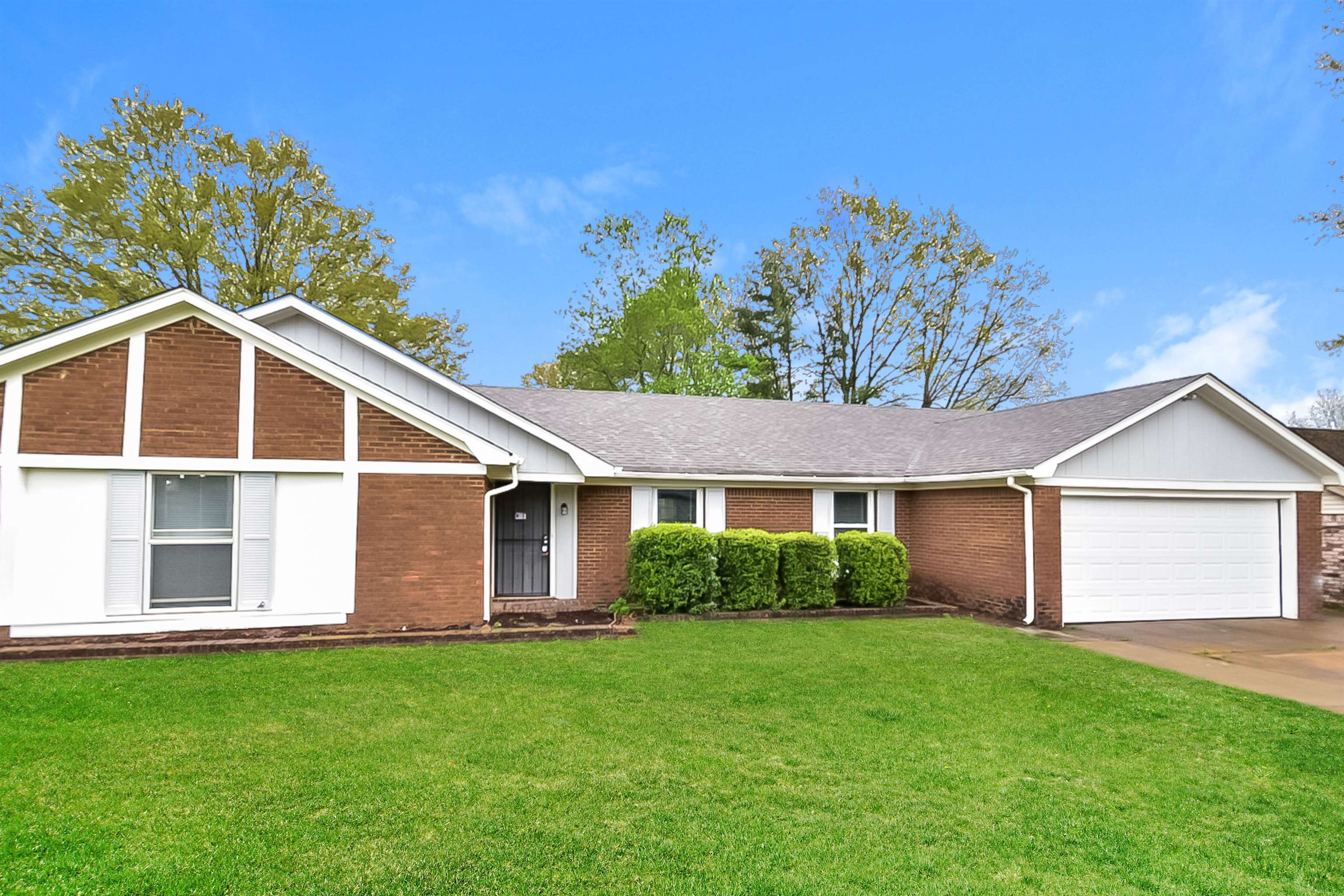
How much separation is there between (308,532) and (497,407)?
3.30 meters

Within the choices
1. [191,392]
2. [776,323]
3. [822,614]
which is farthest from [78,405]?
[776,323]

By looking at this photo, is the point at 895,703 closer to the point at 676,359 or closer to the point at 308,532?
the point at 308,532

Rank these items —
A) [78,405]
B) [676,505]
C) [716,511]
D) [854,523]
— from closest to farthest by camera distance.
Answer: [78,405] → [676,505] → [716,511] → [854,523]

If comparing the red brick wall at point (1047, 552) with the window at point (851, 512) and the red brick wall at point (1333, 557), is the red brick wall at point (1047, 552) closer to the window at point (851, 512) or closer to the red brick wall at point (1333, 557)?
the window at point (851, 512)

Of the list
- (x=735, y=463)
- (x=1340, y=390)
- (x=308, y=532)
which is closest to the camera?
(x=308, y=532)

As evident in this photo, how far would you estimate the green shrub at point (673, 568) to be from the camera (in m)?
12.0

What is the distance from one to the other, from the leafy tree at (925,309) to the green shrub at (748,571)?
22.6 meters

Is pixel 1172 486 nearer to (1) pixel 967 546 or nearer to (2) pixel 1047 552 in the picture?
(2) pixel 1047 552

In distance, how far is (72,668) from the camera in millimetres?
7754

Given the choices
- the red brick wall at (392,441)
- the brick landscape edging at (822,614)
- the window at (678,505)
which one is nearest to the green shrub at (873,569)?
the brick landscape edging at (822,614)

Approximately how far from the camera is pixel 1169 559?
12695 mm

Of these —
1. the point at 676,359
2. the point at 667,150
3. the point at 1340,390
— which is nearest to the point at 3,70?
the point at 667,150

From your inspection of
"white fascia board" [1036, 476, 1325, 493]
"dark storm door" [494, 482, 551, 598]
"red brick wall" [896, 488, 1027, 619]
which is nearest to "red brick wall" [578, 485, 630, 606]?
"dark storm door" [494, 482, 551, 598]

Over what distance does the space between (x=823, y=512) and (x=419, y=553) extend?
7783mm
